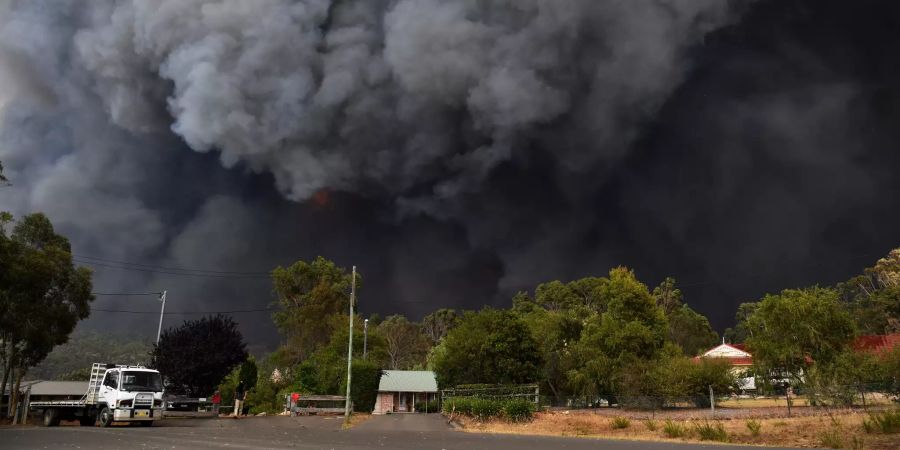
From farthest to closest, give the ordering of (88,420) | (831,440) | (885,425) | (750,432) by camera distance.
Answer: (88,420) < (750,432) < (885,425) < (831,440)

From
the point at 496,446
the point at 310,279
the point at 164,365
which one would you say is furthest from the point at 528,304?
the point at 496,446

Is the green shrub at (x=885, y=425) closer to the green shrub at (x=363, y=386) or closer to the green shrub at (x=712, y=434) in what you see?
the green shrub at (x=712, y=434)

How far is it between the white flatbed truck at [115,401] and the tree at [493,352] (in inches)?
1013

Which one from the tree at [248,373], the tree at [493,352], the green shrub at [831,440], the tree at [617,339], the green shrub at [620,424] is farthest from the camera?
the tree at [248,373]

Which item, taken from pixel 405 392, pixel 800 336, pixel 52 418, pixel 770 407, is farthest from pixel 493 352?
pixel 52 418

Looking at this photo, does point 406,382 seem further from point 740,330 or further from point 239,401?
point 740,330

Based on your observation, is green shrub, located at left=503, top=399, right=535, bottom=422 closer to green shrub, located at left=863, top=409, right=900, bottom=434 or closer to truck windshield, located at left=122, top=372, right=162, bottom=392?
green shrub, located at left=863, top=409, right=900, bottom=434

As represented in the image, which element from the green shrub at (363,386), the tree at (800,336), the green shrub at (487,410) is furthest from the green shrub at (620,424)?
the green shrub at (363,386)

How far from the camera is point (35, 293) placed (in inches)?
1254

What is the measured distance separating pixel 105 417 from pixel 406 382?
3766 centimetres

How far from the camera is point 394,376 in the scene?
6209 cm

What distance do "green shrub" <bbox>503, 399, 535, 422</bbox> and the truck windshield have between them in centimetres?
1735

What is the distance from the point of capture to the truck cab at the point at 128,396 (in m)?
26.1

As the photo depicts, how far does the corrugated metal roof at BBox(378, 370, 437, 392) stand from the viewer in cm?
5944
